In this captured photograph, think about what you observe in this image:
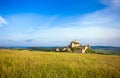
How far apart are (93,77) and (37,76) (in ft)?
7.08

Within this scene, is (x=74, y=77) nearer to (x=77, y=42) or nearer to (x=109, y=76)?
(x=109, y=76)

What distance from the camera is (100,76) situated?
520cm

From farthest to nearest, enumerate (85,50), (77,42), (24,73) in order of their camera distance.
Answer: (77,42)
(85,50)
(24,73)

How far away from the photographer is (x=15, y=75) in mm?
4809

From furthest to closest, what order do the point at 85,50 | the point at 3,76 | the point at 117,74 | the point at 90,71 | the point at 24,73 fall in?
the point at 85,50
the point at 90,71
the point at 117,74
the point at 24,73
the point at 3,76

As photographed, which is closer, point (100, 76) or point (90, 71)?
point (100, 76)

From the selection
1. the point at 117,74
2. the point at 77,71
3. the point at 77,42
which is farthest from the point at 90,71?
the point at 77,42

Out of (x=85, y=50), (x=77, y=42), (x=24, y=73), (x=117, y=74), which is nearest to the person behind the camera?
(x=24, y=73)

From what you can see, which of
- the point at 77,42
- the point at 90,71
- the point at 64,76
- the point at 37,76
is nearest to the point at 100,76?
the point at 90,71

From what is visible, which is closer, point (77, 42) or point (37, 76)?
point (37, 76)

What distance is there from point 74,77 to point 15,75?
221cm

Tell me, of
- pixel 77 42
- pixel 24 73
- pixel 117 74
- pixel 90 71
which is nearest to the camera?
pixel 24 73

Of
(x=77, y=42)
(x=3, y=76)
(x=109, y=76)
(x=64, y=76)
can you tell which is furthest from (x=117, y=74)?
(x=77, y=42)

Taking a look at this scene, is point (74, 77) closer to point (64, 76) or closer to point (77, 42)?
point (64, 76)
